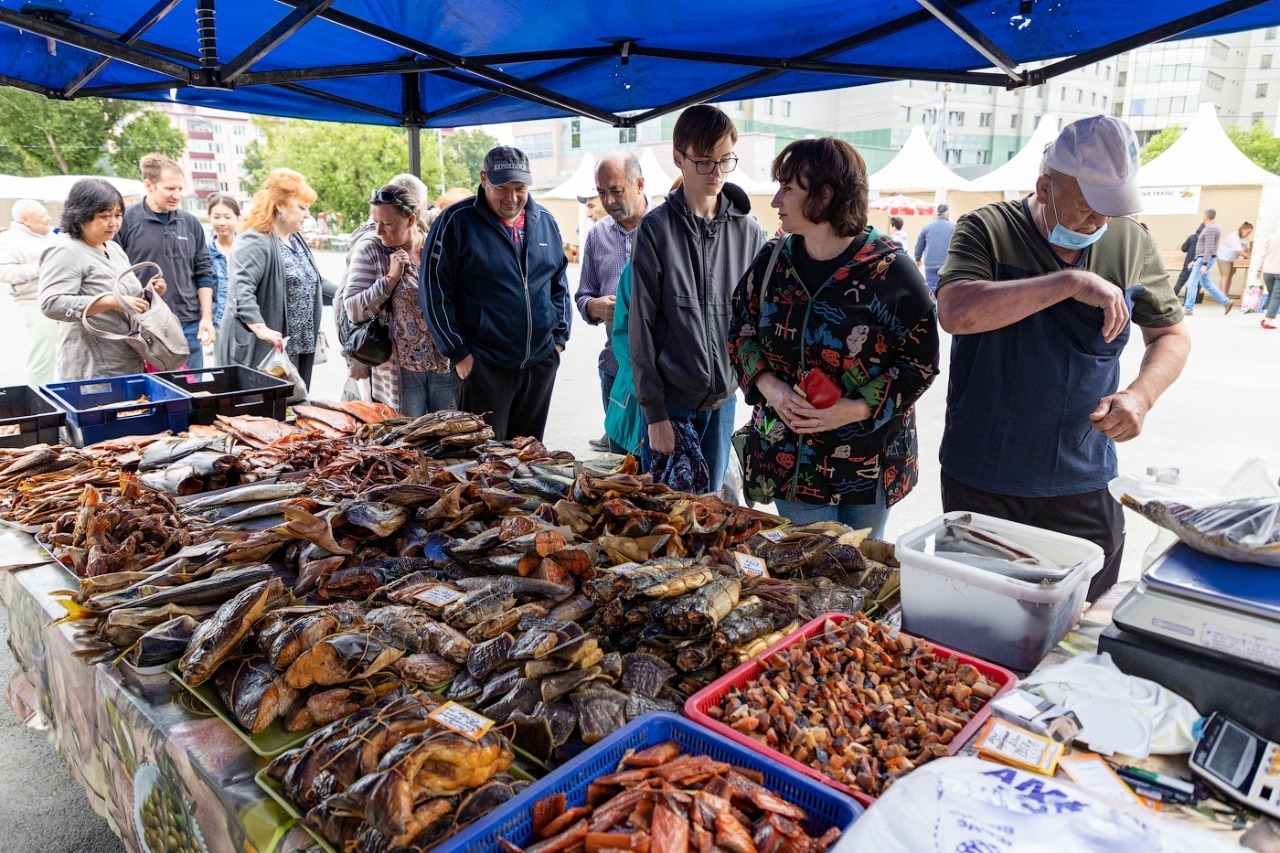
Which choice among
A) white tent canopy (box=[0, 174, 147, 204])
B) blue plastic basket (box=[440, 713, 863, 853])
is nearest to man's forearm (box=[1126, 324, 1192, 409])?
blue plastic basket (box=[440, 713, 863, 853])

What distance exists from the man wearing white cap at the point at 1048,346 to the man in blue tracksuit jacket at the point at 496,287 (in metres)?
2.42

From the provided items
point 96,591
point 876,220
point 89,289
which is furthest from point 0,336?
point 876,220

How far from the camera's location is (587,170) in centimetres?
2919

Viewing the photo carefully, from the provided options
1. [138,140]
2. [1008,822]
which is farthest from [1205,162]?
[138,140]

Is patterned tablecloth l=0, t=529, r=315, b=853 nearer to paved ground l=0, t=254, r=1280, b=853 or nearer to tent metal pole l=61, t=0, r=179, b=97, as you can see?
paved ground l=0, t=254, r=1280, b=853

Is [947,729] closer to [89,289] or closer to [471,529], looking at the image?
[471,529]

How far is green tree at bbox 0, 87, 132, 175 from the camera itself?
25.7m

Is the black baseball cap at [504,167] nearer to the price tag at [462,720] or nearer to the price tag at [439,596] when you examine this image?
the price tag at [439,596]

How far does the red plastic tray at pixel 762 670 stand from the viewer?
4.42 feet

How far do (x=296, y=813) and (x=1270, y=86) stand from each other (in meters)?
79.5

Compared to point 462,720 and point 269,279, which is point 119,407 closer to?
point 269,279

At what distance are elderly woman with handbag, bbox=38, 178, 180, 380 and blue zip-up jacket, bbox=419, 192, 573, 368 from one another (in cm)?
183

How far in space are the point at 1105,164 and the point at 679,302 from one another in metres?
1.59

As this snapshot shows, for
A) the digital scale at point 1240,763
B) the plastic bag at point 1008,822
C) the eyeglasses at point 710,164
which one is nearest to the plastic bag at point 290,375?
the eyeglasses at point 710,164
